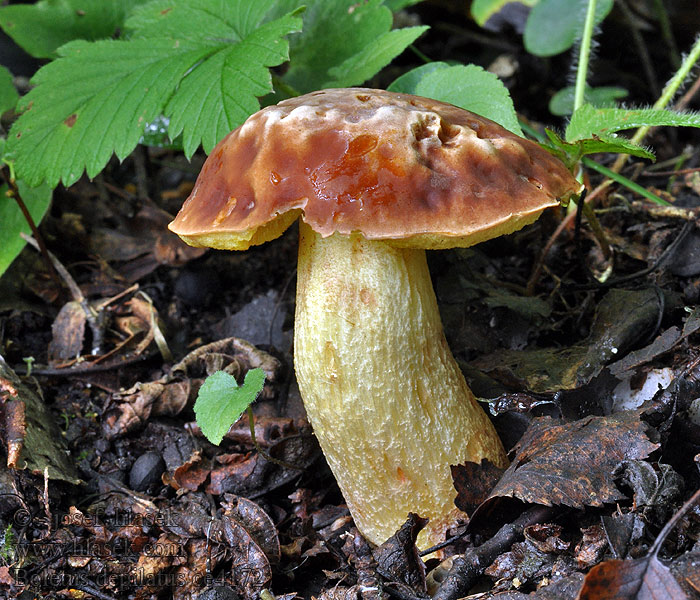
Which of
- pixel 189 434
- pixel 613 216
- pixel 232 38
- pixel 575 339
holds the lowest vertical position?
pixel 189 434

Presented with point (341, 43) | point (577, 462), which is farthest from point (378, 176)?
point (341, 43)

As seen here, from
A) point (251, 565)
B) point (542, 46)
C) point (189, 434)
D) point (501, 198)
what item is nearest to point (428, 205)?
point (501, 198)

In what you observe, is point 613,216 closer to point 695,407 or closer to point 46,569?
point 695,407

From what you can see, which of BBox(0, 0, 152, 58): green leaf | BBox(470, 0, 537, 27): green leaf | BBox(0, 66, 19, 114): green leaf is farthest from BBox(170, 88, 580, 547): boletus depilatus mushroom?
BBox(470, 0, 537, 27): green leaf

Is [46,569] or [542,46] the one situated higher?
[542,46]

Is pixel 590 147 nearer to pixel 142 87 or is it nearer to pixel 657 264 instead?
pixel 657 264

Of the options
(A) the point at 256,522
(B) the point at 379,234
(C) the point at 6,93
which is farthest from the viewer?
(C) the point at 6,93

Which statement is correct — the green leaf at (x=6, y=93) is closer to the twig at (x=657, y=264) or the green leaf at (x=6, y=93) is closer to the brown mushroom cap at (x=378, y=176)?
the brown mushroom cap at (x=378, y=176)
